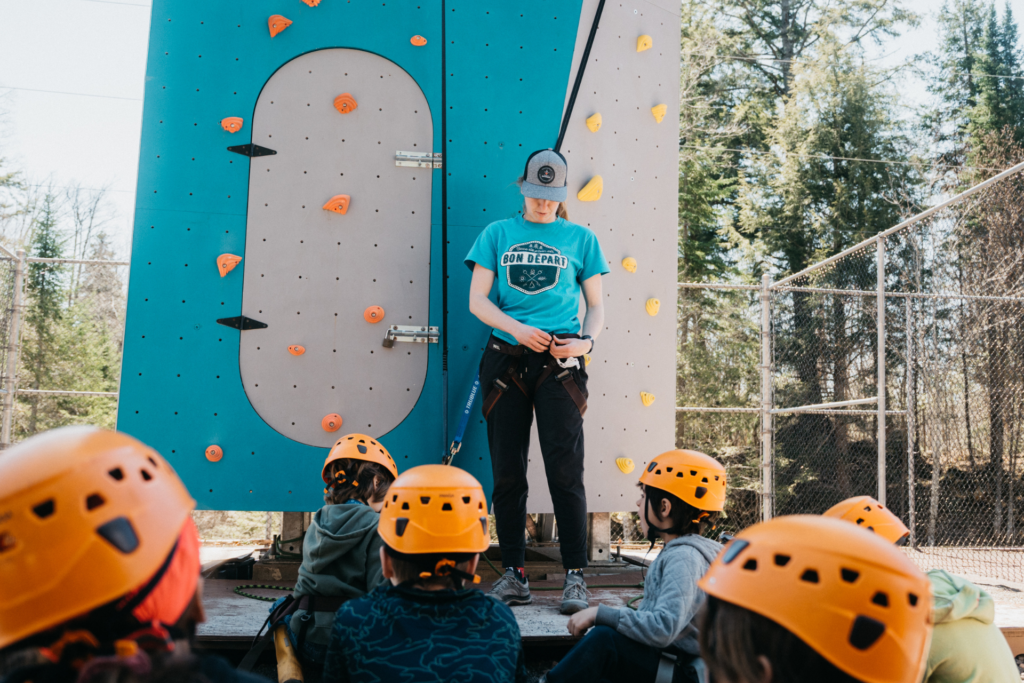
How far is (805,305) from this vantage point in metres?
15.1

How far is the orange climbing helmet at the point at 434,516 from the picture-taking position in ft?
6.57

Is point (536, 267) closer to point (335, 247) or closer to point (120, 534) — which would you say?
point (335, 247)

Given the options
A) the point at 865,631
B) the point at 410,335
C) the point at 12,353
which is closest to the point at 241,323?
the point at 410,335

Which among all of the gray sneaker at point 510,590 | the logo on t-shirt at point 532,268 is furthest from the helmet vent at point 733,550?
the logo on t-shirt at point 532,268

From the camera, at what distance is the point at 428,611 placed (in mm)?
1872

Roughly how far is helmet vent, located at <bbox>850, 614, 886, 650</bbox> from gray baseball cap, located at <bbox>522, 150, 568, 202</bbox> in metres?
2.80

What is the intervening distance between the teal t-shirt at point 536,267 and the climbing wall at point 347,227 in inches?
27.1

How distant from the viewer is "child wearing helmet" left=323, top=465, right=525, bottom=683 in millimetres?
1827

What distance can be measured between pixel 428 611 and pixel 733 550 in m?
0.89

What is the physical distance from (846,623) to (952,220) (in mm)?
→ 14664

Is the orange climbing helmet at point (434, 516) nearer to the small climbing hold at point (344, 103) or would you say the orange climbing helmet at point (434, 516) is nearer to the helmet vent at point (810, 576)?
the helmet vent at point (810, 576)

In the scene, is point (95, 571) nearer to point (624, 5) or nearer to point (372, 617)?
point (372, 617)

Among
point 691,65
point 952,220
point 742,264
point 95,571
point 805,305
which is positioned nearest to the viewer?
point 95,571

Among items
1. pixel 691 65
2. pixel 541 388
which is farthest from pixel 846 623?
pixel 691 65
